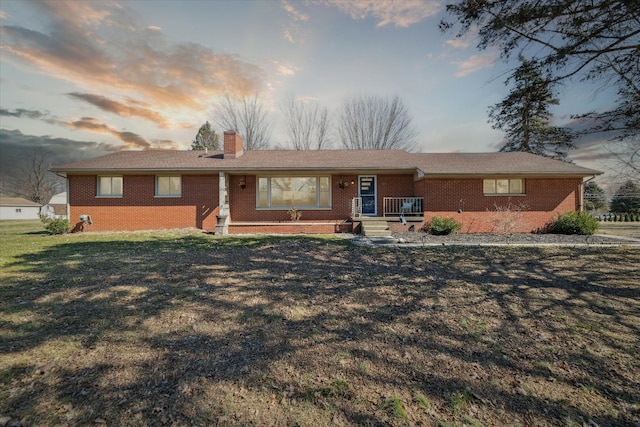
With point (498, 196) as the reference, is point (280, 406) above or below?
below

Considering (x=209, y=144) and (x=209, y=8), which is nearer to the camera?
(x=209, y=8)

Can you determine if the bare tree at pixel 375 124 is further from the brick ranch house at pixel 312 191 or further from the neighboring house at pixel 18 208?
the neighboring house at pixel 18 208

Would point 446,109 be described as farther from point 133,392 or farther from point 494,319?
point 133,392

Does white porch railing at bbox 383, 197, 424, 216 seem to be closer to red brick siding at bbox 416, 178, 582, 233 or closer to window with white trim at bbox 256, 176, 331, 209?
red brick siding at bbox 416, 178, 582, 233

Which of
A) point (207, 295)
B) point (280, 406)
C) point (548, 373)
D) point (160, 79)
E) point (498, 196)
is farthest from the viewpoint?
point (160, 79)

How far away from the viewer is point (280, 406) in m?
2.20

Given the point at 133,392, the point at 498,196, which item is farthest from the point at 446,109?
the point at 133,392

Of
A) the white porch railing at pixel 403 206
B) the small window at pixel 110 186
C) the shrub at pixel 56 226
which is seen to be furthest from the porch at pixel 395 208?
the shrub at pixel 56 226

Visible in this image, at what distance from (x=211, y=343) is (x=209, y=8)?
11632 mm

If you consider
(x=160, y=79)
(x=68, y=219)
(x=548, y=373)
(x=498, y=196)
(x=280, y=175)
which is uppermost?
(x=160, y=79)

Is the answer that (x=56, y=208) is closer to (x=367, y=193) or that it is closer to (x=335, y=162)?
(x=335, y=162)

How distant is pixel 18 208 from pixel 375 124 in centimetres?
5221

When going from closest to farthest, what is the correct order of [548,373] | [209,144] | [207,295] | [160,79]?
1. [548,373]
2. [207,295]
3. [160,79]
4. [209,144]

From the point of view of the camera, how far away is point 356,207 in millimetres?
14219
